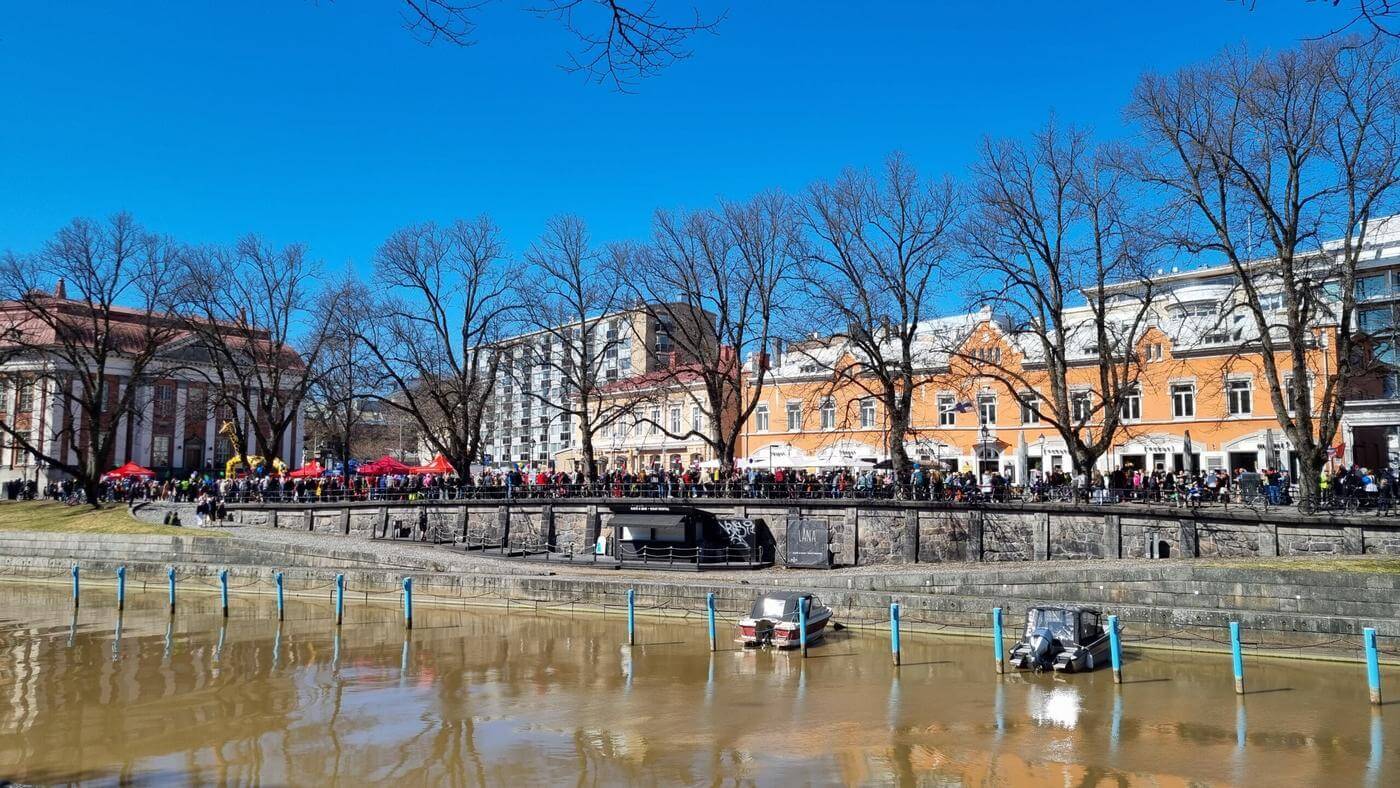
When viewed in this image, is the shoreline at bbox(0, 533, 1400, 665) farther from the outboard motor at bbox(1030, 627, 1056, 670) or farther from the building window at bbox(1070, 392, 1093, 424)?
the building window at bbox(1070, 392, 1093, 424)

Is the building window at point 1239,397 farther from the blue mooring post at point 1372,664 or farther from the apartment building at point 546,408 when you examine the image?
the apartment building at point 546,408

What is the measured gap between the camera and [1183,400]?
41.2 m

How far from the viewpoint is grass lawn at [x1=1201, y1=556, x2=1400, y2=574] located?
72.4 ft

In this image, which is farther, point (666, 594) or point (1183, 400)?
point (1183, 400)

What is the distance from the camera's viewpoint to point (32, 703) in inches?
713

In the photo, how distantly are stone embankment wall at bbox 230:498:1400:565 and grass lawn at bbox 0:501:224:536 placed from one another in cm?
519

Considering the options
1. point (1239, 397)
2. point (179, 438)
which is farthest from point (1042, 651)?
point (179, 438)

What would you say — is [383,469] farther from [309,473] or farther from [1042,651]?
[1042,651]

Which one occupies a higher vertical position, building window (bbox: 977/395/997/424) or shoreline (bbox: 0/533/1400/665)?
building window (bbox: 977/395/997/424)

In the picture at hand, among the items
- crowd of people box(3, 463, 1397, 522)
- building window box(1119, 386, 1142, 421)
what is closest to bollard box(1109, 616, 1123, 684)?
crowd of people box(3, 463, 1397, 522)

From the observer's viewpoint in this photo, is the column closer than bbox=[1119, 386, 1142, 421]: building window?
No

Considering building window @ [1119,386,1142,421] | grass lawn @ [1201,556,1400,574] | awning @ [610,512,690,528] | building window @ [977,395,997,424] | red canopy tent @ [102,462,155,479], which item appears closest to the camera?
grass lawn @ [1201,556,1400,574]

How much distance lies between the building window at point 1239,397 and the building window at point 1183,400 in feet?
4.68

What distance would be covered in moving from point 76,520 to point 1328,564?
4872cm
